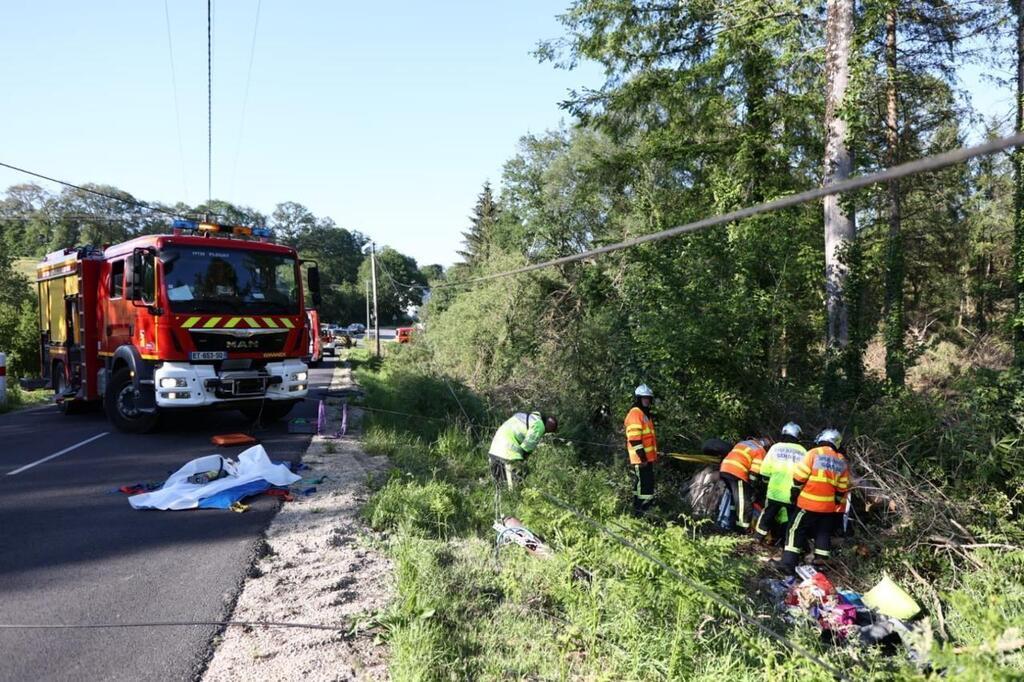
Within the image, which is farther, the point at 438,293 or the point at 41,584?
the point at 438,293

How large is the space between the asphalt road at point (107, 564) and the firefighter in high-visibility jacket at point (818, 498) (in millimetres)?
4973

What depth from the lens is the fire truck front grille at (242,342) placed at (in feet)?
29.4

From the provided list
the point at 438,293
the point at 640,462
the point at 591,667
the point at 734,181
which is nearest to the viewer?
the point at 591,667

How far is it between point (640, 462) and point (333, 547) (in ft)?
12.9

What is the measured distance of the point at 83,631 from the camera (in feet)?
12.1

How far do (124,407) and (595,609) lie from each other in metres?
8.82

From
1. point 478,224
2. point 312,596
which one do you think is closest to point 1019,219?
point 312,596

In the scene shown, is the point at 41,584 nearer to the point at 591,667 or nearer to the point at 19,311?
the point at 591,667

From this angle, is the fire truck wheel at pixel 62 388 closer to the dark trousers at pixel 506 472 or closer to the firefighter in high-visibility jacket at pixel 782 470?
the dark trousers at pixel 506 472

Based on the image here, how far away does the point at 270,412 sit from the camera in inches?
440

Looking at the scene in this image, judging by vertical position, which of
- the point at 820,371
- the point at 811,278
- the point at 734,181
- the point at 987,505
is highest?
the point at 734,181

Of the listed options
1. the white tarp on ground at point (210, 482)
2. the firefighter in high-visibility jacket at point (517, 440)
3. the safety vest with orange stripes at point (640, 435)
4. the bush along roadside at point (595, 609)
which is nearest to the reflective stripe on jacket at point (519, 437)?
the firefighter in high-visibility jacket at point (517, 440)

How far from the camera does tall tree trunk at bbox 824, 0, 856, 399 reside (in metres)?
10.2

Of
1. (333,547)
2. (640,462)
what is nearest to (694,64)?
(640,462)
